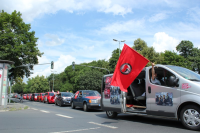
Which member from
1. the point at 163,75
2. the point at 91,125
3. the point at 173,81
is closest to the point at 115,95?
the point at 91,125

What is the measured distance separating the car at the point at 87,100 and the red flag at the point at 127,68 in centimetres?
623

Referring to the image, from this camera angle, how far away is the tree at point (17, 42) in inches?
1147

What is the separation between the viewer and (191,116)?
20.3 ft

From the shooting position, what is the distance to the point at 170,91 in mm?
6863

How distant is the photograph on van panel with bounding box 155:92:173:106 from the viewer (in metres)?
6.83

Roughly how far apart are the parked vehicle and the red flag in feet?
1.64

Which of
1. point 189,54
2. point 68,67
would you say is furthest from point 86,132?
point 68,67

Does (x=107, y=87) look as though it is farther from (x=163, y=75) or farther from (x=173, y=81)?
(x=173, y=81)

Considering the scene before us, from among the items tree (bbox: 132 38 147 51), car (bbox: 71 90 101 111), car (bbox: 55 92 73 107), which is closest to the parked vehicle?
car (bbox: 71 90 101 111)

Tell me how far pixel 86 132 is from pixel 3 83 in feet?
50.4

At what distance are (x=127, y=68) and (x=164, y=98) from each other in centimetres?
184

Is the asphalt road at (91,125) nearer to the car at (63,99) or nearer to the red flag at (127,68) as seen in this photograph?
the red flag at (127,68)

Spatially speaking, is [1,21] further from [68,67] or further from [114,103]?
[68,67]

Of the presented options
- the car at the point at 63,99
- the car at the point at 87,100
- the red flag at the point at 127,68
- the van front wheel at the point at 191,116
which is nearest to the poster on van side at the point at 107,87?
the red flag at the point at 127,68
